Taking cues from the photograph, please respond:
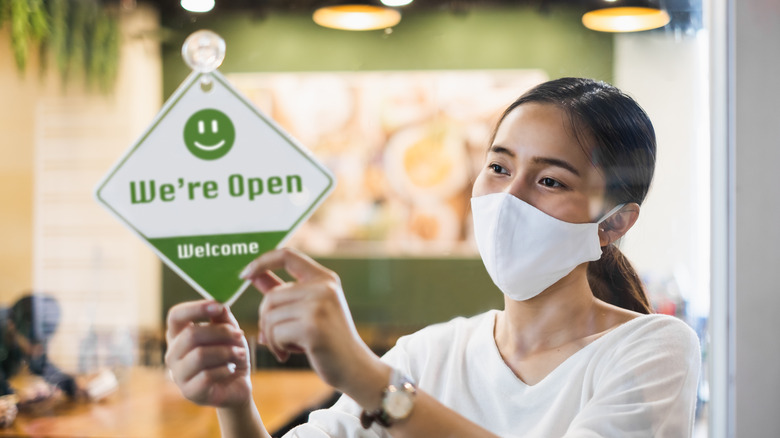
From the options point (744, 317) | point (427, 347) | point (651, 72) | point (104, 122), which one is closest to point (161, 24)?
point (104, 122)

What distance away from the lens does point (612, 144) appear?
0.86 m

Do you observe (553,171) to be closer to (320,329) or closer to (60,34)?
(320,329)

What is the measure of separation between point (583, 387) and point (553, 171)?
0.29 metres

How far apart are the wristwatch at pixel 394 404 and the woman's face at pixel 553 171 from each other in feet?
0.92

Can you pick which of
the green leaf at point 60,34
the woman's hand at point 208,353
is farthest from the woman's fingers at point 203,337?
the green leaf at point 60,34

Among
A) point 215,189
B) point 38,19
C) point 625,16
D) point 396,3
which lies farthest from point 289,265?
point 38,19

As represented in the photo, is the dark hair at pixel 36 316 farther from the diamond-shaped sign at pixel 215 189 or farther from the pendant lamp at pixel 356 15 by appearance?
the pendant lamp at pixel 356 15

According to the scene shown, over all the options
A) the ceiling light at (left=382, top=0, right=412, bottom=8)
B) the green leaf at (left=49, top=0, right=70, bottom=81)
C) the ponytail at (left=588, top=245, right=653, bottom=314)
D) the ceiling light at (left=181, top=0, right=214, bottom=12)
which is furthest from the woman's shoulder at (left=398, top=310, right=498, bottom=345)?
the green leaf at (left=49, top=0, right=70, bottom=81)

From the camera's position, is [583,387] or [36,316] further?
[36,316]

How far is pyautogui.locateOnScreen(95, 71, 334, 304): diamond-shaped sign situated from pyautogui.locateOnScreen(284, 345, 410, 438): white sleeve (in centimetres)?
23

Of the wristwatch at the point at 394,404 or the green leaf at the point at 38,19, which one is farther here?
the green leaf at the point at 38,19

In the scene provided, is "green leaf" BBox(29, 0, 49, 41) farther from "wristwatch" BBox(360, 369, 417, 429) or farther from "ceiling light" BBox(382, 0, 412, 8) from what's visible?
"wristwatch" BBox(360, 369, 417, 429)

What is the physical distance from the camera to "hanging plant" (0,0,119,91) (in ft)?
3.62

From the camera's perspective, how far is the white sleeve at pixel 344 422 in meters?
0.92
